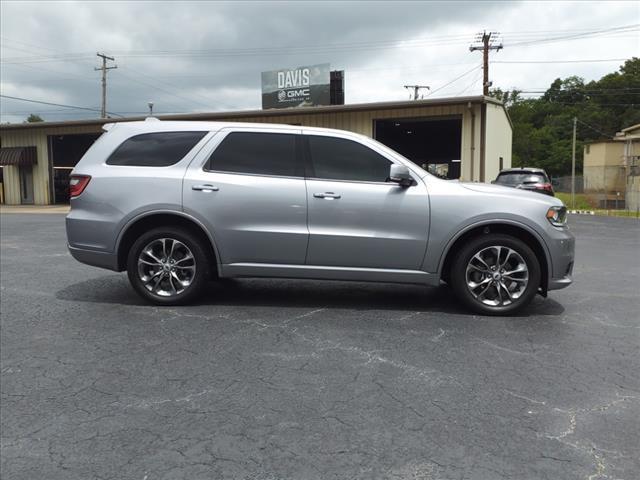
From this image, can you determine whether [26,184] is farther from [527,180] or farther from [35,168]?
[527,180]

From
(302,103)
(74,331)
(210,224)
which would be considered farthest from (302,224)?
(302,103)

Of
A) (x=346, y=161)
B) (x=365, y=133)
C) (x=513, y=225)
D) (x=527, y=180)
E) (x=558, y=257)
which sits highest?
(x=365, y=133)

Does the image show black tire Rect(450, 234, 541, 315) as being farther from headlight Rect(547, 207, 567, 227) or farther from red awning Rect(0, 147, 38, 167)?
red awning Rect(0, 147, 38, 167)

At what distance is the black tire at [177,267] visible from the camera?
17.9 ft

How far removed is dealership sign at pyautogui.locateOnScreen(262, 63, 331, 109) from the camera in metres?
30.2

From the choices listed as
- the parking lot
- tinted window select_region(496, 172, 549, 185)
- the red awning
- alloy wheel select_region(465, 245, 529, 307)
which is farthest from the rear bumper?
the red awning

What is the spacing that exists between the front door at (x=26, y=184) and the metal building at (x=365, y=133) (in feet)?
0.18

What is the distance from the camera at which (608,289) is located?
666 cm

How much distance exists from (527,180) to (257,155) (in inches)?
440

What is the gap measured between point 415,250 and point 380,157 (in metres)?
1.01

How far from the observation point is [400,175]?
203 inches

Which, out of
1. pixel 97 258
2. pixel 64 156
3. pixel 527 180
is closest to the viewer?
pixel 97 258

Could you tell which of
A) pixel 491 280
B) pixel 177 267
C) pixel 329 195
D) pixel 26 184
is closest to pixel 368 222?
pixel 329 195

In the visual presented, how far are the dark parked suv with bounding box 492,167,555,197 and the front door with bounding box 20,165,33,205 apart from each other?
27816 mm
